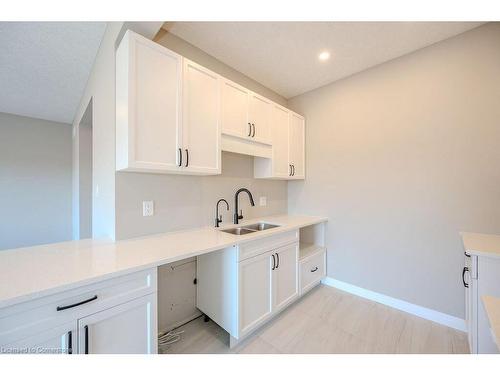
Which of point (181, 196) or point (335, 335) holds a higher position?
point (181, 196)

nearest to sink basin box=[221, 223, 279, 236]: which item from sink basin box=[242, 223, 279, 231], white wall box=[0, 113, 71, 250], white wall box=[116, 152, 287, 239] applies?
sink basin box=[242, 223, 279, 231]

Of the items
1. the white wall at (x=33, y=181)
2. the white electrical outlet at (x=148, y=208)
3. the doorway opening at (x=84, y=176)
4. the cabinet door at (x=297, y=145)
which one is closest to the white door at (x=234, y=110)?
the cabinet door at (x=297, y=145)

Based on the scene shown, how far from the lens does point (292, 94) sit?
2816 millimetres

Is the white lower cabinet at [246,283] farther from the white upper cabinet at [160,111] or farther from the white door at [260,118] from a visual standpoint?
the white door at [260,118]

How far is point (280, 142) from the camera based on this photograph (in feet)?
7.75

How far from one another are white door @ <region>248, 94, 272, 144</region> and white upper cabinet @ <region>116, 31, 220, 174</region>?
0.51 metres

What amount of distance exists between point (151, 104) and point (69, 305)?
119 cm

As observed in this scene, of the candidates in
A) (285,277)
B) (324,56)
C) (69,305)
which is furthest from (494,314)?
(324,56)

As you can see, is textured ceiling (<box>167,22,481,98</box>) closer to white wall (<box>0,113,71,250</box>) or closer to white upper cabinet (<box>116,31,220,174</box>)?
white upper cabinet (<box>116,31,220,174</box>)

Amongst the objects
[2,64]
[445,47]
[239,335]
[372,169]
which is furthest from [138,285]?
[445,47]

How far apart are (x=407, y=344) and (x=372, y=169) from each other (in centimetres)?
158

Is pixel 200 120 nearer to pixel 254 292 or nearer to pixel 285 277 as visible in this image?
pixel 254 292
